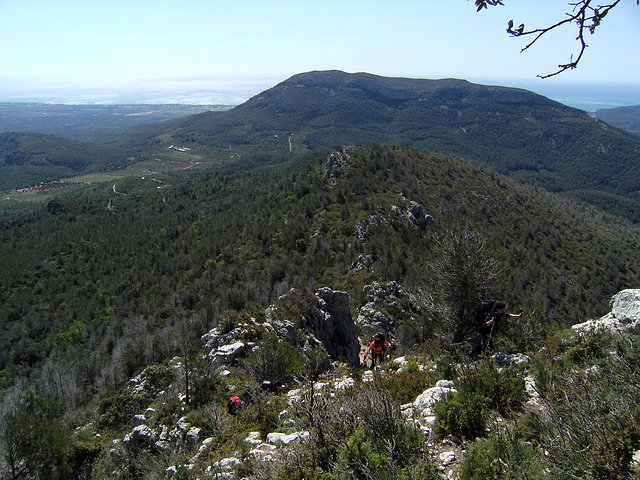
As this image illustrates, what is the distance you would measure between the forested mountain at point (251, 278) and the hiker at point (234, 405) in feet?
1.94

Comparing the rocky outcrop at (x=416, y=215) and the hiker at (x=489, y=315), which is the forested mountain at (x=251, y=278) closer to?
the rocky outcrop at (x=416, y=215)

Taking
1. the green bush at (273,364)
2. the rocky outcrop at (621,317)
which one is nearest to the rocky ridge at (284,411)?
the rocky outcrop at (621,317)

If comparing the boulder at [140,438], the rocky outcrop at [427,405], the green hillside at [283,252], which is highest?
the rocky outcrop at [427,405]

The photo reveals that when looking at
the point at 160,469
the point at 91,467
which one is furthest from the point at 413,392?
the point at 91,467

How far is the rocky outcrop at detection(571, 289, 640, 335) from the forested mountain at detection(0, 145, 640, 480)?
141 centimetres

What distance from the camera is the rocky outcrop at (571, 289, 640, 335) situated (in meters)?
9.23

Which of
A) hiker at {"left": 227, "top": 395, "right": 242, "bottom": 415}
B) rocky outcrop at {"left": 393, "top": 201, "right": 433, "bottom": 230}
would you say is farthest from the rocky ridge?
rocky outcrop at {"left": 393, "top": 201, "right": 433, "bottom": 230}

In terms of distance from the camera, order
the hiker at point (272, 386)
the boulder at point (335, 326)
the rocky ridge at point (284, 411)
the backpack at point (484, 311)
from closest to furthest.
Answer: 1. the rocky ridge at point (284, 411)
2. the backpack at point (484, 311)
3. the hiker at point (272, 386)
4. the boulder at point (335, 326)

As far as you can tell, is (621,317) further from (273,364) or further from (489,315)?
(273,364)

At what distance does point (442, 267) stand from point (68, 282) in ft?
233

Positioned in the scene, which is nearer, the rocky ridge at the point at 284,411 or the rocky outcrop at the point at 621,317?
the rocky ridge at the point at 284,411

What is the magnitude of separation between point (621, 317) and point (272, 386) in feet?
32.5

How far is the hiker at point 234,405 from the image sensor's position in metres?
9.70

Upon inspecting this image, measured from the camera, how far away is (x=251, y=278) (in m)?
48.1
